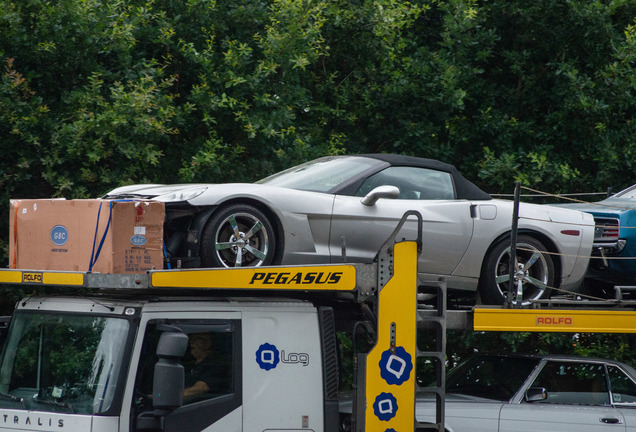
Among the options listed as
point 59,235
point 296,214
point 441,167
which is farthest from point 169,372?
point 441,167

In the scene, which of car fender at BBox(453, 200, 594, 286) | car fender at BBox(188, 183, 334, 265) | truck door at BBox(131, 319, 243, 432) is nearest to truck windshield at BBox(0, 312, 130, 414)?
truck door at BBox(131, 319, 243, 432)

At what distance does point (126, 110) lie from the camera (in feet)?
32.1

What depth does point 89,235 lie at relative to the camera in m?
5.34

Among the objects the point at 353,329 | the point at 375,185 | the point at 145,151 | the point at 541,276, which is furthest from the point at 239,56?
the point at 353,329

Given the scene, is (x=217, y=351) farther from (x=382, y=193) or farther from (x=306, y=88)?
(x=306, y=88)

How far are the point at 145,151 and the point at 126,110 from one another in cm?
60

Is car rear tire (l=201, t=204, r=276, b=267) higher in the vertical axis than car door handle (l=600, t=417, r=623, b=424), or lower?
higher

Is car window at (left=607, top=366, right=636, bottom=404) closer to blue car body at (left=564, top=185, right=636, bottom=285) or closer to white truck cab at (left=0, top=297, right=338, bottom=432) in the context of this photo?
blue car body at (left=564, top=185, right=636, bottom=285)

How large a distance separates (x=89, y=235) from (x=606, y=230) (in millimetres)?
4614

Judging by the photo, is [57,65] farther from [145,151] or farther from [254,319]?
[254,319]

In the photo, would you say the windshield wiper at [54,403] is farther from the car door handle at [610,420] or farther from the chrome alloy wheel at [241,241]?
the car door handle at [610,420]

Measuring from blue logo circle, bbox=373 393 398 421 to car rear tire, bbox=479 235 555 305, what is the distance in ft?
6.51

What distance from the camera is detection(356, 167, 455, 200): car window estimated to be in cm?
695

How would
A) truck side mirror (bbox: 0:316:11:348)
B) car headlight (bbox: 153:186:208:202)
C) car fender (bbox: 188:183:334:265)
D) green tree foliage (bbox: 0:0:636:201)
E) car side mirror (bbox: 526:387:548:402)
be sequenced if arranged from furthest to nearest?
green tree foliage (bbox: 0:0:636:201), car side mirror (bbox: 526:387:548:402), car fender (bbox: 188:183:334:265), car headlight (bbox: 153:186:208:202), truck side mirror (bbox: 0:316:11:348)
